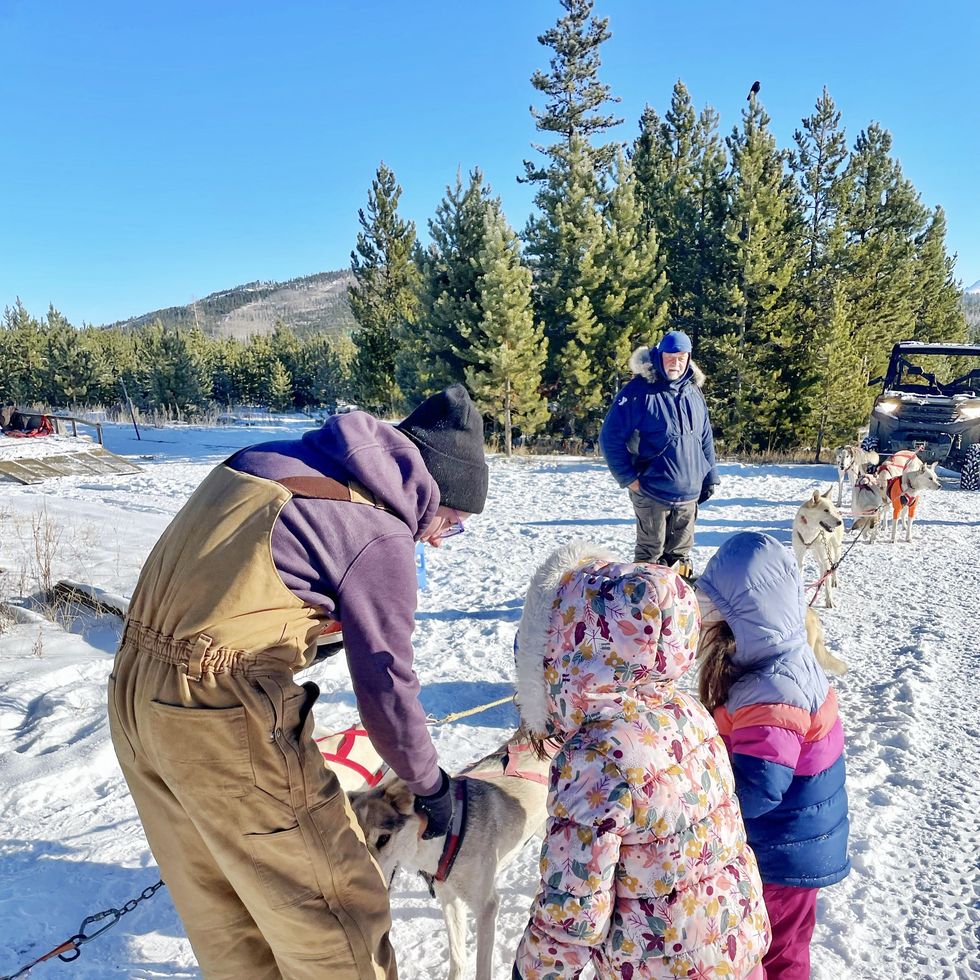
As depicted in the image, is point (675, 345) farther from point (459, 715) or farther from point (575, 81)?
point (575, 81)

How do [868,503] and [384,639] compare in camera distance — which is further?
[868,503]

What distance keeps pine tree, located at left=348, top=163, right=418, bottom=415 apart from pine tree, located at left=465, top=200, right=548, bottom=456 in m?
6.07

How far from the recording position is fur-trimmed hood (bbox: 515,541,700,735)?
1485 millimetres

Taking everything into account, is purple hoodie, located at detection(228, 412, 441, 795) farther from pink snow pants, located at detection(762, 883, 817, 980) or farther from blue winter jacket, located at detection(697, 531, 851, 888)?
pink snow pants, located at detection(762, 883, 817, 980)

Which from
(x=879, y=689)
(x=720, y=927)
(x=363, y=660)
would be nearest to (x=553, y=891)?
(x=720, y=927)

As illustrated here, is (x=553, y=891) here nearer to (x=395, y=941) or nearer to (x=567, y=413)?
(x=395, y=941)

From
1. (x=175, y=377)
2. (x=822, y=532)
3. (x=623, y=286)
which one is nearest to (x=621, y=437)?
(x=822, y=532)

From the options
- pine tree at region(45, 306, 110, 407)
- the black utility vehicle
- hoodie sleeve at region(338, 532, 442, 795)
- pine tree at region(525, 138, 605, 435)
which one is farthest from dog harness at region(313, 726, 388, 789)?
pine tree at region(45, 306, 110, 407)

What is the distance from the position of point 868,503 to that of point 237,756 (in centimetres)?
786

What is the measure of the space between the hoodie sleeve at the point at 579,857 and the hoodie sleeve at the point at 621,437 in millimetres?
3452

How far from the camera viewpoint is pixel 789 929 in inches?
84.0

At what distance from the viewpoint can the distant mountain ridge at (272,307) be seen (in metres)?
139

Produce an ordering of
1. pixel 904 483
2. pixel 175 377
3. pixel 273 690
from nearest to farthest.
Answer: pixel 273 690, pixel 904 483, pixel 175 377

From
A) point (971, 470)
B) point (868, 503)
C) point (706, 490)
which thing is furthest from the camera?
point (971, 470)
